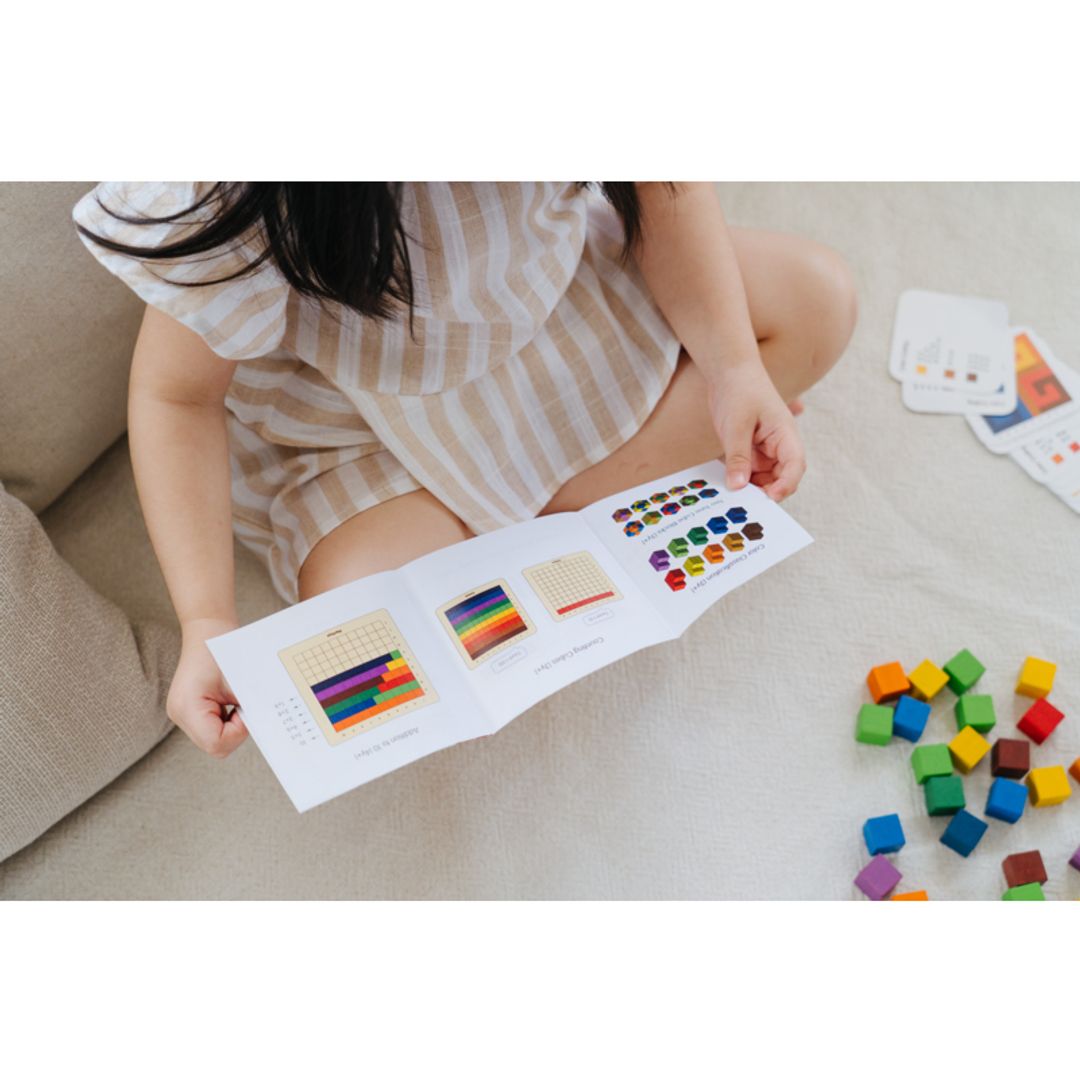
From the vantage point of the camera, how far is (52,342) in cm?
94

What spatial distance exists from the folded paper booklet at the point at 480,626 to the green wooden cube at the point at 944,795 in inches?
11.4

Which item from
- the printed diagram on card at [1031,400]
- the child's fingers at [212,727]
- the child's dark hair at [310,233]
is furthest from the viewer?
the printed diagram on card at [1031,400]

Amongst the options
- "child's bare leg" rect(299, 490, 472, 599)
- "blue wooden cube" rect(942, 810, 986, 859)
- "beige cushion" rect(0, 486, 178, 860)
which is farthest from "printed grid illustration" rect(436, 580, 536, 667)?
"blue wooden cube" rect(942, 810, 986, 859)

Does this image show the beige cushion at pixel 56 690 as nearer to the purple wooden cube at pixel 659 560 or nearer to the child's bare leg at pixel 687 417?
the child's bare leg at pixel 687 417

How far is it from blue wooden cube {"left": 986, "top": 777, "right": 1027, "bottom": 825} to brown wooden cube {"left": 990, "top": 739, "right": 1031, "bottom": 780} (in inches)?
0.5

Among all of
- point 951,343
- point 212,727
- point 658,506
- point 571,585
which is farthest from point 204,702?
point 951,343

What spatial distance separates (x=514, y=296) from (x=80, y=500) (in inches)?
21.2

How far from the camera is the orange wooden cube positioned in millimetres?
992

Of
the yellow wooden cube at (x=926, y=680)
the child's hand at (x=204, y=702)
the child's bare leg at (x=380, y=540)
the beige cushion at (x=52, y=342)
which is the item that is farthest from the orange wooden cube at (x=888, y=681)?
the beige cushion at (x=52, y=342)

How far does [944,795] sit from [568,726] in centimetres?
35

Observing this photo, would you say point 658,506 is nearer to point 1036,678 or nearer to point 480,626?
point 480,626

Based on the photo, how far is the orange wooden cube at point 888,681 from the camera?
99 cm

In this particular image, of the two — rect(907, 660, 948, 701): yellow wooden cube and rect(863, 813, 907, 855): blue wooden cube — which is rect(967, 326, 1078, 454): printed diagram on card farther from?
rect(863, 813, 907, 855): blue wooden cube

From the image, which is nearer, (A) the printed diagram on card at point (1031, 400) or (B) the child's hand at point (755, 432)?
(B) the child's hand at point (755, 432)
